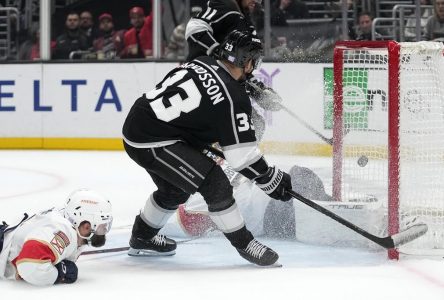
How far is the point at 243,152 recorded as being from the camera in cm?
398

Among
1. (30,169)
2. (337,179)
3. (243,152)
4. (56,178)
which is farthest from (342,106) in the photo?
(30,169)

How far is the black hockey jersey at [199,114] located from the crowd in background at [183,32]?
4.70m

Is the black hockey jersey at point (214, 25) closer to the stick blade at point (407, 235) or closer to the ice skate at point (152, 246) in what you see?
the ice skate at point (152, 246)

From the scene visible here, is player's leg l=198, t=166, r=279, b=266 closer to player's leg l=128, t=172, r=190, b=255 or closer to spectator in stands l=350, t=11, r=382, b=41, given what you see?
player's leg l=128, t=172, r=190, b=255

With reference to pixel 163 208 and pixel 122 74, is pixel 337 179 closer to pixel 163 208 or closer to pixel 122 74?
pixel 163 208

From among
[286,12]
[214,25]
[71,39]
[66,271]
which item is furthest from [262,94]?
[71,39]

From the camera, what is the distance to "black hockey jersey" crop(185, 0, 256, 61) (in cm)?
507

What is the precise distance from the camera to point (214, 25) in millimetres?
5098

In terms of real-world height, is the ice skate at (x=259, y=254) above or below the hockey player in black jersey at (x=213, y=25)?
below

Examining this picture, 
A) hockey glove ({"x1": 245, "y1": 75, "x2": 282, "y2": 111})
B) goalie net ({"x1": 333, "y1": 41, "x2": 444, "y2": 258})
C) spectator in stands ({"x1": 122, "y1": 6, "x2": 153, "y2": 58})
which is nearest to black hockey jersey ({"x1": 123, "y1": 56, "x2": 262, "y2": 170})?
goalie net ({"x1": 333, "y1": 41, "x2": 444, "y2": 258})

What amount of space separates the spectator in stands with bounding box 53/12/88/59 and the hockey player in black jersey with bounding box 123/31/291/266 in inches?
212

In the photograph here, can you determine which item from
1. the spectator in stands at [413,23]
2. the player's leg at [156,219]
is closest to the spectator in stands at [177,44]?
the spectator in stands at [413,23]

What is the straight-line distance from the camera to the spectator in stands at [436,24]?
839 centimetres

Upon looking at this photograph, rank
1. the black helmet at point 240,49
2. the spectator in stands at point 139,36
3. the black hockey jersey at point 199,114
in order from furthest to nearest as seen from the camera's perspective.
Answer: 1. the spectator in stands at point 139,36
2. the black helmet at point 240,49
3. the black hockey jersey at point 199,114
